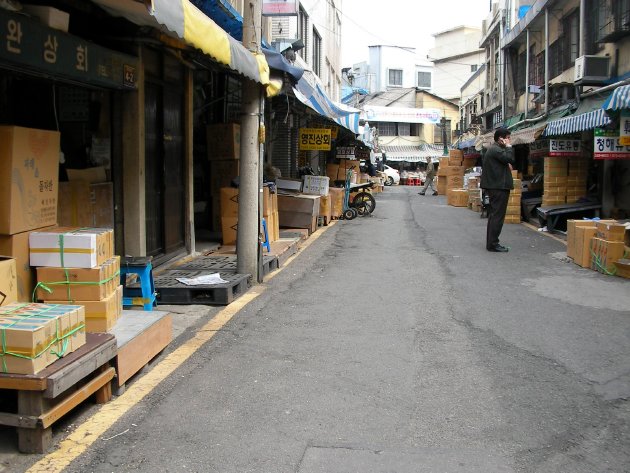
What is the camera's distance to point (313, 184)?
1568 centimetres

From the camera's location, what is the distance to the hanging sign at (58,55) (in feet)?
15.9

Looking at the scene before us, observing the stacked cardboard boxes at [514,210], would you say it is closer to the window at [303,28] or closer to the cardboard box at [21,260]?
the window at [303,28]

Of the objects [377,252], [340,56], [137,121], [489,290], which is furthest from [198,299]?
[340,56]

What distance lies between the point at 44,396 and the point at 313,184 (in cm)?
1244

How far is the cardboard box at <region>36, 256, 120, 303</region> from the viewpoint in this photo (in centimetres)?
471

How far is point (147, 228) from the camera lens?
845cm

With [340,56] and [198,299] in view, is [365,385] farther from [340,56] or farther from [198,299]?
[340,56]

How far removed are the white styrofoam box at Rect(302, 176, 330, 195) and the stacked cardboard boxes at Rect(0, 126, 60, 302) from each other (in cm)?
1057

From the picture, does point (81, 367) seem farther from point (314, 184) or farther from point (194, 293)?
point (314, 184)

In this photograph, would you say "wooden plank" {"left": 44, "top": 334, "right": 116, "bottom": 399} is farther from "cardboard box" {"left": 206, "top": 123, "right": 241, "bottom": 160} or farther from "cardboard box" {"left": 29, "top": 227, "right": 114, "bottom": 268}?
"cardboard box" {"left": 206, "top": 123, "right": 241, "bottom": 160}

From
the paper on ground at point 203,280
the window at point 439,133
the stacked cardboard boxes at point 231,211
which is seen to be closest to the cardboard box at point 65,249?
the paper on ground at point 203,280

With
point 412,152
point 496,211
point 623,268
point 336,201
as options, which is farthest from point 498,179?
point 412,152

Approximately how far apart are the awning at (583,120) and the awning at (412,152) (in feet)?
137

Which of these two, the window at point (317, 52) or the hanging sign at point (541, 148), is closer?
the hanging sign at point (541, 148)
